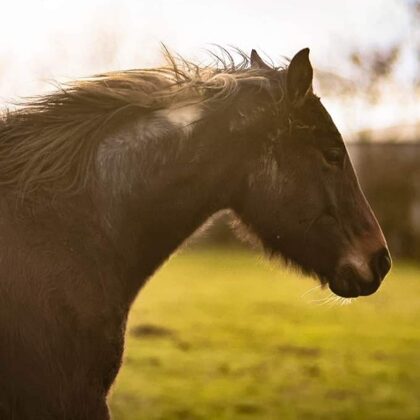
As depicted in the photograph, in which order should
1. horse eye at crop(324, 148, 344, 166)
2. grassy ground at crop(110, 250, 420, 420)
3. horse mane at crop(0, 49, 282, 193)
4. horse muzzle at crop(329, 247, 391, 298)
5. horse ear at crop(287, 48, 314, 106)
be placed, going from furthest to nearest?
grassy ground at crop(110, 250, 420, 420), horse muzzle at crop(329, 247, 391, 298), horse eye at crop(324, 148, 344, 166), horse ear at crop(287, 48, 314, 106), horse mane at crop(0, 49, 282, 193)

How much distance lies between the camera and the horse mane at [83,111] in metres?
4.56

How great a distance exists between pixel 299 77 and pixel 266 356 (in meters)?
10.0

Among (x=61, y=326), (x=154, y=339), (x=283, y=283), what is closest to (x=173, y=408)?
(x=154, y=339)

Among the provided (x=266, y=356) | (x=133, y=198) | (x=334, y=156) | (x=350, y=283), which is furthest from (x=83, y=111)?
(x=266, y=356)

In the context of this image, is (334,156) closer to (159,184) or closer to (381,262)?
(381,262)

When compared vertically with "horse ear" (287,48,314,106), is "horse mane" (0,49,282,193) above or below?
below

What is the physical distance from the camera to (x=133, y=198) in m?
4.66

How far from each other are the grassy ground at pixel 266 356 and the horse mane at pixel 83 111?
3.15ft

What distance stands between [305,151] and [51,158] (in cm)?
A: 118

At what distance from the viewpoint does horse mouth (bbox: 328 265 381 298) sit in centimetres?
502

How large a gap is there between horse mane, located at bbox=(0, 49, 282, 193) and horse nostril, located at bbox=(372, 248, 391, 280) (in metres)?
0.99

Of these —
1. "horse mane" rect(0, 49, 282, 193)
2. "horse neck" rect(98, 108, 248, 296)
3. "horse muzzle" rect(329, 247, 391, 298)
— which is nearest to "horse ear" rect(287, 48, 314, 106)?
"horse mane" rect(0, 49, 282, 193)

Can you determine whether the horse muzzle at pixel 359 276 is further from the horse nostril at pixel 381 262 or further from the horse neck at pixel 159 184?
the horse neck at pixel 159 184

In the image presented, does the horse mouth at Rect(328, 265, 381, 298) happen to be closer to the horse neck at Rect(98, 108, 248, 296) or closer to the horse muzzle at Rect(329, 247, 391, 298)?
the horse muzzle at Rect(329, 247, 391, 298)
